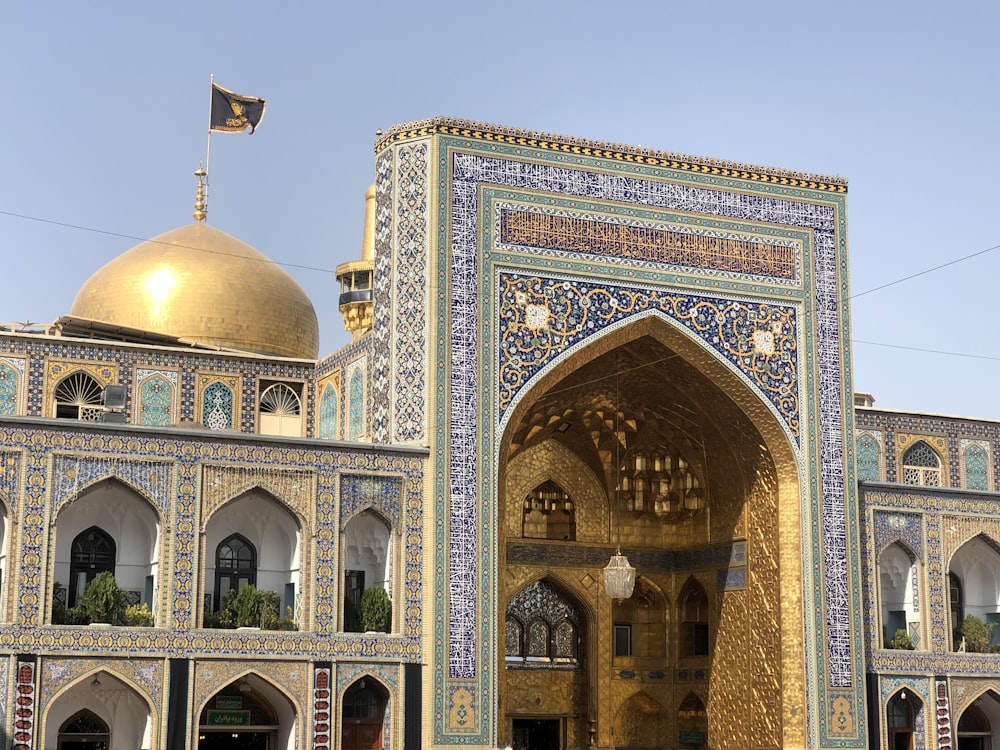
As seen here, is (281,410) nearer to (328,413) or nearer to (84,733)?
(328,413)

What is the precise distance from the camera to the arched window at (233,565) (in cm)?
1698

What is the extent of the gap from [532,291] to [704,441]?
384 cm

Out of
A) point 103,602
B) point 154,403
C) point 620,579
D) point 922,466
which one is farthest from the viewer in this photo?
point 922,466

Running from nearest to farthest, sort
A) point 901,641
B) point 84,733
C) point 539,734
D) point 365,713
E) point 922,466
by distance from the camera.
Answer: point 84,733
point 365,713
point 901,641
point 539,734
point 922,466

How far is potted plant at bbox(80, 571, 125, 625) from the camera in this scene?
620 inches

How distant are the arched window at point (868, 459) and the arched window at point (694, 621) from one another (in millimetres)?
3157

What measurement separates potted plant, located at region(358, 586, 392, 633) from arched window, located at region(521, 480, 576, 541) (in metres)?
4.80

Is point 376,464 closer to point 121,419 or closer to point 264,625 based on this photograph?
point 264,625

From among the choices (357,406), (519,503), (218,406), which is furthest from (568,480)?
(218,406)

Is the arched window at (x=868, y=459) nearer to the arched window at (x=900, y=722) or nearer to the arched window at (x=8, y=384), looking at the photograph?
the arched window at (x=900, y=722)

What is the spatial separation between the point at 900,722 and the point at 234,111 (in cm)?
1281

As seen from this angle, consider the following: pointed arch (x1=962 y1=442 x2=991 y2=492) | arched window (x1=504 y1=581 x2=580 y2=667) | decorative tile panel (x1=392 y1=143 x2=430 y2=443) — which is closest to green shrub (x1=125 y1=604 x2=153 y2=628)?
decorative tile panel (x1=392 y1=143 x2=430 y2=443)

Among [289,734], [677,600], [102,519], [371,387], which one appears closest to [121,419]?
[102,519]

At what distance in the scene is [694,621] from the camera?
2130cm
